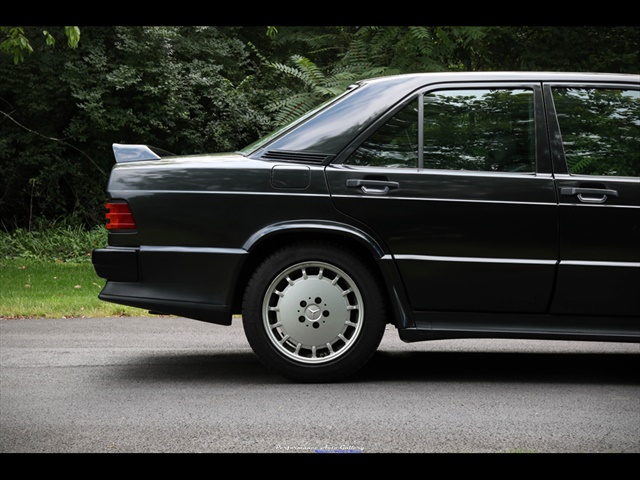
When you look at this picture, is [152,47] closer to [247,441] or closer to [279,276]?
[279,276]

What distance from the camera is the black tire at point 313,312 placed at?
219 inches

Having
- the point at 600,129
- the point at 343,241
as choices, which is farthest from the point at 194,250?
the point at 600,129

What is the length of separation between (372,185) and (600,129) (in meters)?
1.47

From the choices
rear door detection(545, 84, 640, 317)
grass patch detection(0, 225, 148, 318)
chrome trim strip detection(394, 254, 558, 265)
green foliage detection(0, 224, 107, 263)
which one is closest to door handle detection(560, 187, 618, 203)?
rear door detection(545, 84, 640, 317)

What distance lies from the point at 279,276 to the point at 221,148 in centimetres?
1331

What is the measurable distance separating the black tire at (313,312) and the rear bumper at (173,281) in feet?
0.65

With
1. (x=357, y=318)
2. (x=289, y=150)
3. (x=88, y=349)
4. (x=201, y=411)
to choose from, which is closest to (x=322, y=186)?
(x=289, y=150)

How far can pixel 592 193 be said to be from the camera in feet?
18.2

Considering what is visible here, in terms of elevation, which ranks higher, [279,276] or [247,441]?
[279,276]

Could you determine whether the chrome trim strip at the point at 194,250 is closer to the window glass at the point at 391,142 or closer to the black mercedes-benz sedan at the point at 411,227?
the black mercedes-benz sedan at the point at 411,227

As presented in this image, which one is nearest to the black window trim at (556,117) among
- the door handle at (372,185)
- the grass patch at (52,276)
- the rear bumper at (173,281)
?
the door handle at (372,185)

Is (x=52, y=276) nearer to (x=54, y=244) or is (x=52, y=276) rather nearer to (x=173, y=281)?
(x=54, y=244)

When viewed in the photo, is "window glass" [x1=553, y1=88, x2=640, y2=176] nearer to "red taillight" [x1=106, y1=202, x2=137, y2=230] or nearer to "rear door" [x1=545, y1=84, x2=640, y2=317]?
"rear door" [x1=545, y1=84, x2=640, y2=317]

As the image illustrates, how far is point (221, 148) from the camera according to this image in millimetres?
18641
